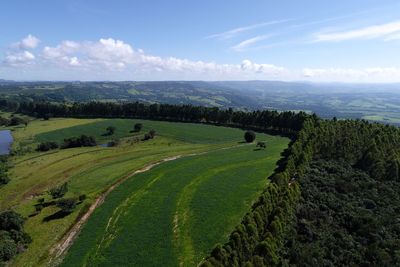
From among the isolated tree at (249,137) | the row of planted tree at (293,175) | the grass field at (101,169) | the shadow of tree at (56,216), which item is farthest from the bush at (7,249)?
the isolated tree at (249,137)

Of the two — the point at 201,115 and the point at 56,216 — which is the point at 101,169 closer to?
the point at 56,216

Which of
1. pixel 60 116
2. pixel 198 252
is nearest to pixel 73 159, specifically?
pixel 198 252

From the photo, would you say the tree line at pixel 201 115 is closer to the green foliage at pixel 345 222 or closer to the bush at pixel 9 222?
the green foliage at pixel 345 222

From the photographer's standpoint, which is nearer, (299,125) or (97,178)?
(97,178)

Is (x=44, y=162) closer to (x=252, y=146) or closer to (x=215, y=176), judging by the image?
(x=215, y=176)

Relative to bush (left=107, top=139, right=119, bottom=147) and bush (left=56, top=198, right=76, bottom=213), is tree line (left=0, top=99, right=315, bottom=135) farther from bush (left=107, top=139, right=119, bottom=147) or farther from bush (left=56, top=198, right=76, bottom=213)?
bush (left=56, top=198, right=76, bottom=213)

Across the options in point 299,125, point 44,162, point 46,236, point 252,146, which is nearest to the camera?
point 46,236
